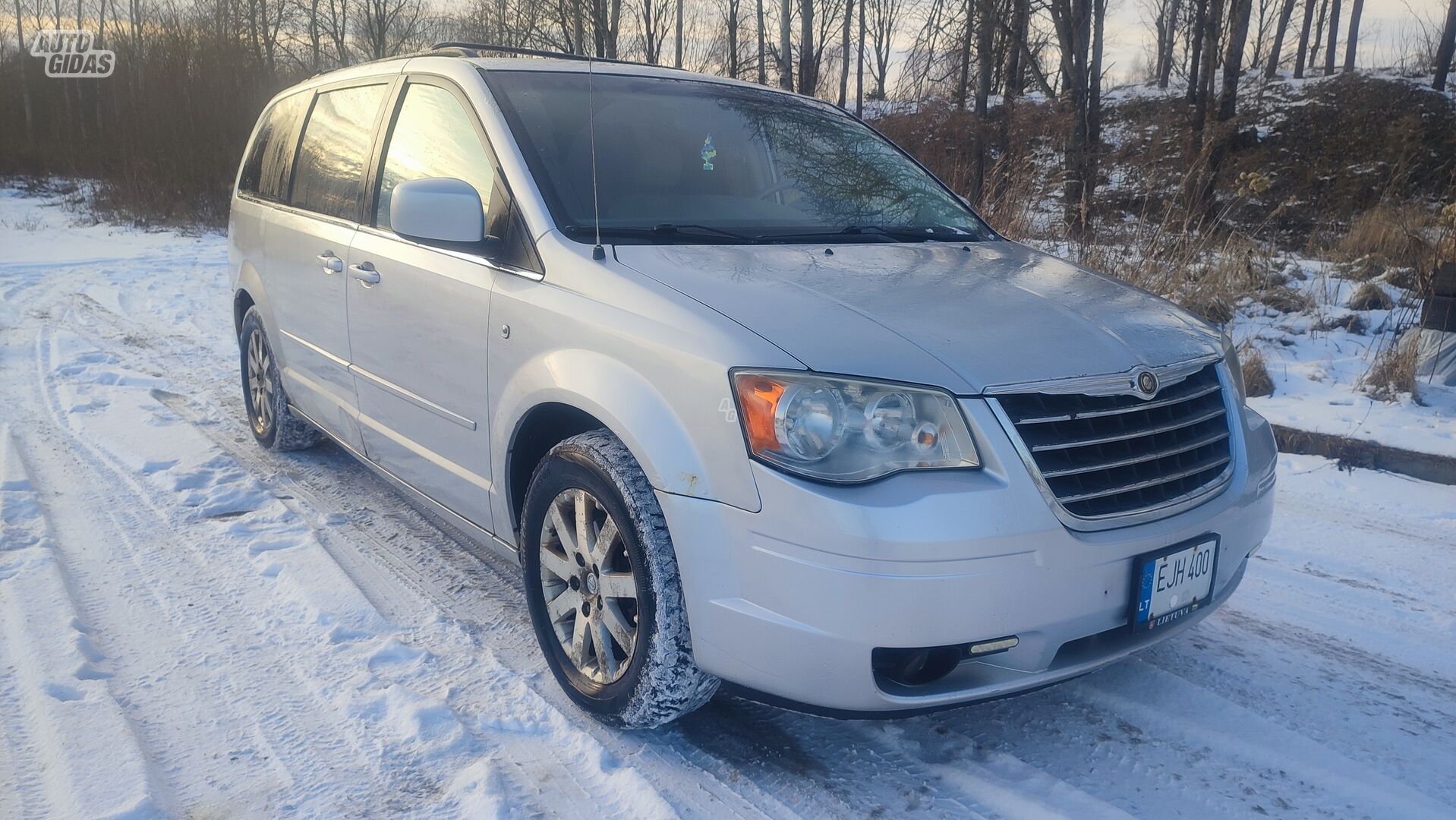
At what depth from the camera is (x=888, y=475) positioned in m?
2.11

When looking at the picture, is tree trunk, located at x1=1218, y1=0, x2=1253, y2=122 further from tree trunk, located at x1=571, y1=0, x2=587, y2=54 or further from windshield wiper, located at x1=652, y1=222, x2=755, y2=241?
windshield wiper, located at x1=652, y1=222, x2=755, y2=241

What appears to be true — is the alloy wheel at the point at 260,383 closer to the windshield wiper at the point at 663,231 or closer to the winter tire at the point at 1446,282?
the windshield wiper at the point at 663,231

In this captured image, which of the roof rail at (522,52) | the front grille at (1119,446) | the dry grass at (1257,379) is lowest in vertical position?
the dry grass at (1257,379)

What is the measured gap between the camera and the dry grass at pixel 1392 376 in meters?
5.55

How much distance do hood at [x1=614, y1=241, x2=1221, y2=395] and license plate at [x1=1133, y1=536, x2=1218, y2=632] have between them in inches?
17.7

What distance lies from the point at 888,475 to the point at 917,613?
29 cm

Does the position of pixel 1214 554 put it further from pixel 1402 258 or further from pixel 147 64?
pixel 147 64

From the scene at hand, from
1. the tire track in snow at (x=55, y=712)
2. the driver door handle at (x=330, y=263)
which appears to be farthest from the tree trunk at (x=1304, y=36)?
the tire track in snow at (x=55, y=712)

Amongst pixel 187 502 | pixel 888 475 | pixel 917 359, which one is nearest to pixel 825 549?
pixel 888 475

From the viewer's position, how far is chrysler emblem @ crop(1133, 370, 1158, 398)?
2.37 metres

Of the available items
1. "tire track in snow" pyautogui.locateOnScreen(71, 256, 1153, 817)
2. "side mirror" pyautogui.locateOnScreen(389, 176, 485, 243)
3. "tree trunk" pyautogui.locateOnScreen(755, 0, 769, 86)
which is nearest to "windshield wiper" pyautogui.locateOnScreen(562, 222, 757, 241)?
"side mirror" pyautogui.locateOnScreen(389, 176, 485, 243)

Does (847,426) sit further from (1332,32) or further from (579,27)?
(1332,32)

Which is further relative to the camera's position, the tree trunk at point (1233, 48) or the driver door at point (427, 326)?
the tree trunk at point (1233, 48)

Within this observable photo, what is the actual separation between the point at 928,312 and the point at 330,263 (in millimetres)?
2504
